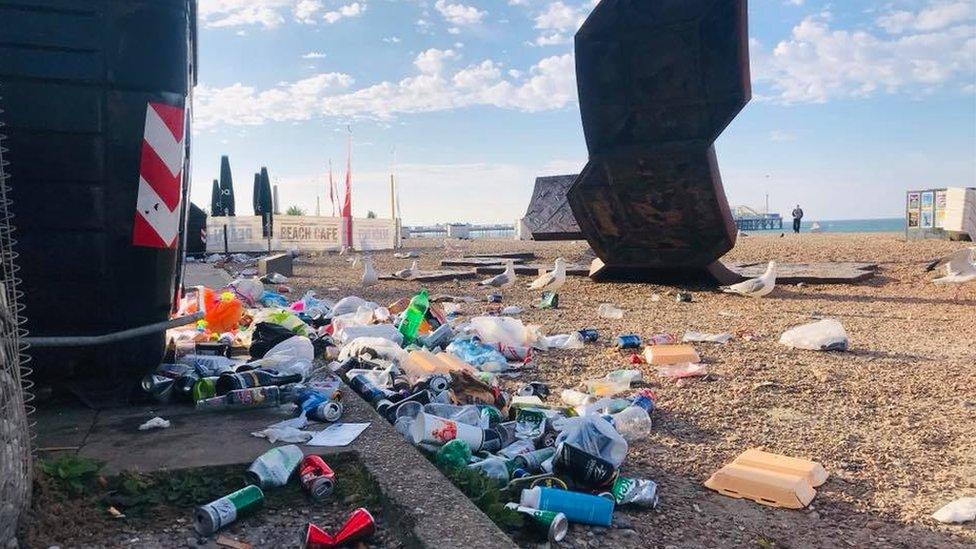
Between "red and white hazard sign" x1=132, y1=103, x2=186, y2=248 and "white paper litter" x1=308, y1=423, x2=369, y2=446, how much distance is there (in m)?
1.10

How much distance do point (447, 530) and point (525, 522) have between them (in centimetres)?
42

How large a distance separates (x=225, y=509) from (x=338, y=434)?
681 millimetres

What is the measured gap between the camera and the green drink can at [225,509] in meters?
1.89

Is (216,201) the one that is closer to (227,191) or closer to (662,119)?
(227,191)

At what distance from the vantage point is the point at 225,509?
1.94 metres

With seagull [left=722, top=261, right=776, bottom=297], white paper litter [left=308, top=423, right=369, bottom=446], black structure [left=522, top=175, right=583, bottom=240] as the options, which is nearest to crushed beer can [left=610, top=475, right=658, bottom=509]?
white paper litter [left=308, top=423, right=369, bottom=446]

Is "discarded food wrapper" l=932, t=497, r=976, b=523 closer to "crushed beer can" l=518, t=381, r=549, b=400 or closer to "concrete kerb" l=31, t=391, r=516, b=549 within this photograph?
"concrete kerb" l=31, t=391, r=516, b=549

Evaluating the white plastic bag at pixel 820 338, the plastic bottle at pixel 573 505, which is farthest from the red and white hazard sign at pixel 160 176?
the white plastic bag at pixel 820 338

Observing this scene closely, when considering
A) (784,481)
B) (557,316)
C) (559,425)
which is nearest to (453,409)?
(559,425)

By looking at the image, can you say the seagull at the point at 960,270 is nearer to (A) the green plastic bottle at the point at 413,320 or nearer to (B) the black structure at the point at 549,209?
(A) the green plastic bottle at the point at 413,320

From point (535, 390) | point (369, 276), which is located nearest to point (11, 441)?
point (535, 390)

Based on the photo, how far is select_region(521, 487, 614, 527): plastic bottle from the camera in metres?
2.30

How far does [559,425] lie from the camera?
3125 millimetres

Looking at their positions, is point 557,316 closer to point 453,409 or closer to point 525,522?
point 453,409
